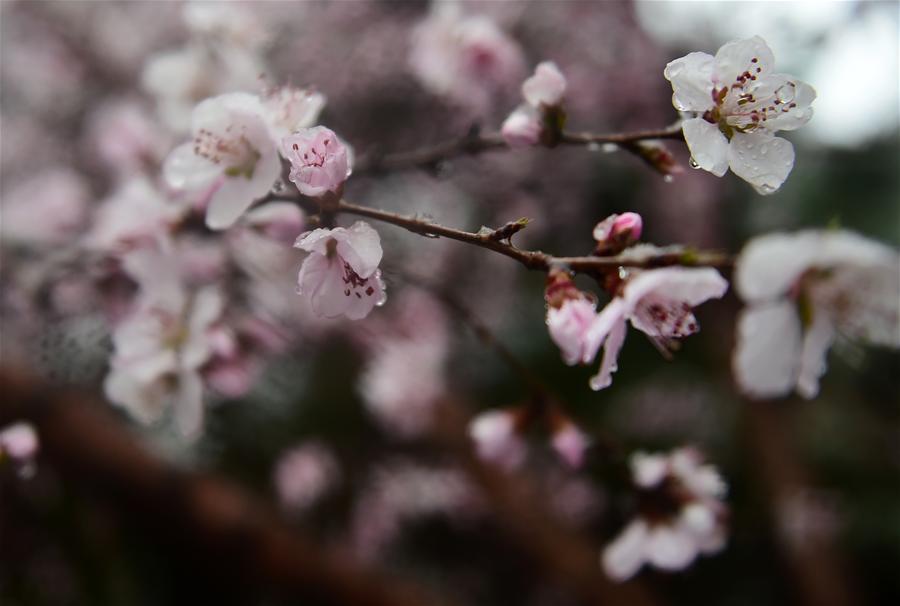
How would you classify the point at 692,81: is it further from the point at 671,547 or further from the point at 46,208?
the point at 46,208

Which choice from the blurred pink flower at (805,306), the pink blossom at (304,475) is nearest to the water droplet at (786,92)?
the blurred pink flower at (805,306)

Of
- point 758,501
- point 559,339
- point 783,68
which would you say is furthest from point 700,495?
point 758,501

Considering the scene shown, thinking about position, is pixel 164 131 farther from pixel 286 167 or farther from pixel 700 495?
pixel 700 495

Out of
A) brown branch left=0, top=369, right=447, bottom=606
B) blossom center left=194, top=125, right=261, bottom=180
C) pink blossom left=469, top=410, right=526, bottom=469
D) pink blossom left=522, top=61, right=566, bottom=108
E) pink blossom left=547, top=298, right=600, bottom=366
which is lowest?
brown branch left=0, top=369, right=447, bottom=606

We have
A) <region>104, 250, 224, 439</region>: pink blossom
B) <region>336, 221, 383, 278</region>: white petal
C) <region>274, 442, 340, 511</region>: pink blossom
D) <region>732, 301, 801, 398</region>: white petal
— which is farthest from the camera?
<region>274, 442, 340, 511</region>: pink blossom

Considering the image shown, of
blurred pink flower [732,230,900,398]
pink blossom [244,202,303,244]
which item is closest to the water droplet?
blurred pink flower [732,230,900,398]

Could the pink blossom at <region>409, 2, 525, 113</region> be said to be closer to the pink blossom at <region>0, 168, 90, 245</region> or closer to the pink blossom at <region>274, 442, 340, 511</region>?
the pink blossom at <region>0, 168, 90, 245</region>
